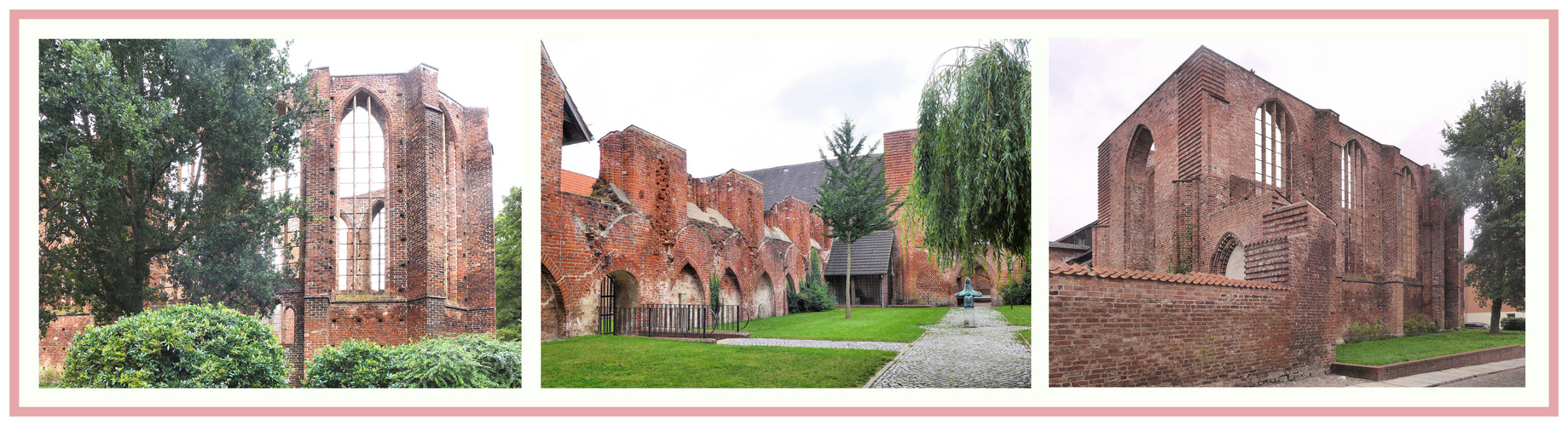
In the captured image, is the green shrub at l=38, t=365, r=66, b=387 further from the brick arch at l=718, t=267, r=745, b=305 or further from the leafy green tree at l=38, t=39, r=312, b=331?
the brick arch at l=718, t=267, r=745, b=305

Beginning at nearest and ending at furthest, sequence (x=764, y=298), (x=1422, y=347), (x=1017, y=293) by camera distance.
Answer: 1. (x=1422, y=347)
2. (x=764, y=298)
3. (x=1017, y=293)

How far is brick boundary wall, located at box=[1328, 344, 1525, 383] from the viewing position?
6.87 meters

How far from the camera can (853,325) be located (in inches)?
449

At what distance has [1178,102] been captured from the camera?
30.7 feet

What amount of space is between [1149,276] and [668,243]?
7.95 m

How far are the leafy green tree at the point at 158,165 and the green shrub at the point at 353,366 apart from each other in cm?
138

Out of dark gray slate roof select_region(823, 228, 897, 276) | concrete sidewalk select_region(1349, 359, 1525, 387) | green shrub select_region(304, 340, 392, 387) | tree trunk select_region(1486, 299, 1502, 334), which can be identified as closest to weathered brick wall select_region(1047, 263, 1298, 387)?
concrete sidewalk select_region(1349, 359, 1525, 387)

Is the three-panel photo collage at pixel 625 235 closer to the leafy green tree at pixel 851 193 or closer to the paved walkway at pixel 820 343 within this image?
the paved walkway at pixel 820 343

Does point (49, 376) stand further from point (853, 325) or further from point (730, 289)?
point (730, 289)

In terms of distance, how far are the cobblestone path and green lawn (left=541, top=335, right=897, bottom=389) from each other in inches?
10.9

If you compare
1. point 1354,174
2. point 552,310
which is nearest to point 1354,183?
point 1354,174

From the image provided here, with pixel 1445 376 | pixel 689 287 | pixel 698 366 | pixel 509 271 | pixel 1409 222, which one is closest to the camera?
pixel 698 366
